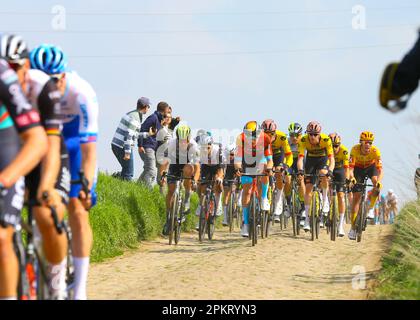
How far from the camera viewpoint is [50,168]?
5.79 metres

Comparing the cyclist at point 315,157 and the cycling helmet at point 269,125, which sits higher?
the cycling helmet at point 269,125

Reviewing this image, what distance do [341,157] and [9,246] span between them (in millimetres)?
13504

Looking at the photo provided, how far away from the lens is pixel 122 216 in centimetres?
1498

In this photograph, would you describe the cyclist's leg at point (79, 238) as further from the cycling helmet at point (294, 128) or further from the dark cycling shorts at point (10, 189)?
the cycling helmet at point (294, 128)

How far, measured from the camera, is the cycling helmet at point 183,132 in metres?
15.3

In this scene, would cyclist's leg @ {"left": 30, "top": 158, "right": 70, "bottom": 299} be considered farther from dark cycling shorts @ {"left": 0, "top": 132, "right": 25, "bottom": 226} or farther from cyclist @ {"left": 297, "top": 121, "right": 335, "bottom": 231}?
cyclist @ {"left": 297, "top": 121, "right": 335, "bottom": 231}

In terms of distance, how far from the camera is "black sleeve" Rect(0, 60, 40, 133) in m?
5.24

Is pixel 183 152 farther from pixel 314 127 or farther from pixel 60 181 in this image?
pixel 60 181

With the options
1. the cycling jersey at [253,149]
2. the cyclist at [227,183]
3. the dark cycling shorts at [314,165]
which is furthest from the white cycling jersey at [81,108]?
the cyclist at [227,183]

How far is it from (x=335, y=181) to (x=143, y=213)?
13.7 ft

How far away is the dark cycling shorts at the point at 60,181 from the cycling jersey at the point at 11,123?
0.64m

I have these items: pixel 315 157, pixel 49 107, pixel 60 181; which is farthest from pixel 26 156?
pixel 315 157
